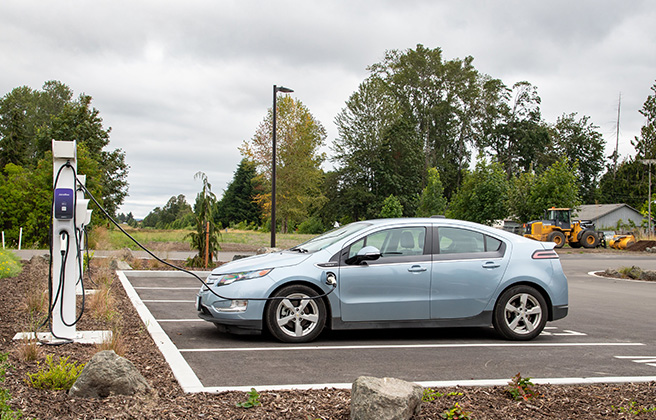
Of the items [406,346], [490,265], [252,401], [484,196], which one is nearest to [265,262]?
[406,346]

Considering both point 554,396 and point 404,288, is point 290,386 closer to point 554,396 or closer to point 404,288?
point 554,396

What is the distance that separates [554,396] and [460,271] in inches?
115

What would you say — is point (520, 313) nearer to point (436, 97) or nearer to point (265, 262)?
point (265, 262)

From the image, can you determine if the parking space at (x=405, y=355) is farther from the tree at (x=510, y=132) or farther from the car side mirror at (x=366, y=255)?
the tree at (x=510, y=132)

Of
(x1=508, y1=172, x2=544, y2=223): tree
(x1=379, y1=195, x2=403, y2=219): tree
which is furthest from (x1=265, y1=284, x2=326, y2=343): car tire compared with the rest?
(x1=379, y1=195, x2=403, y2=219): tree

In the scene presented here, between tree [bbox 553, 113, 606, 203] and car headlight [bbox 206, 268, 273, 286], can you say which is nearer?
car headlight [bbox 206, 268, 273, 286]

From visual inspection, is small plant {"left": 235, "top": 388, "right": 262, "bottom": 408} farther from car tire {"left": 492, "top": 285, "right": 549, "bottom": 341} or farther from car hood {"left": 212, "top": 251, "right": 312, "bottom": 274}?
car tire {"left": 492, "top": 285, "right": 549, "bottom": 341}

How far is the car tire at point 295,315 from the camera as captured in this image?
7141 mm

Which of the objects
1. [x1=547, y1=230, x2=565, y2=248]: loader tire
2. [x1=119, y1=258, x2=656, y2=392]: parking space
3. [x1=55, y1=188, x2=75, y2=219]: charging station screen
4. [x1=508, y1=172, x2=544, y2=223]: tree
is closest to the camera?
[x1=119, y1=258, x2=656, y2=392]: parking space

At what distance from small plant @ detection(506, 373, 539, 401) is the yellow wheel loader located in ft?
118

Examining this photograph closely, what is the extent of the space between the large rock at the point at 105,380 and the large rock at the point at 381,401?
1.72m

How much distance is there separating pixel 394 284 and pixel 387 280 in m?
0.10

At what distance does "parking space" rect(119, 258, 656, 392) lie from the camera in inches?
219

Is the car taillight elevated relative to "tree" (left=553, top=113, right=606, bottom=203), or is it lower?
lower
